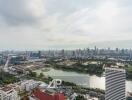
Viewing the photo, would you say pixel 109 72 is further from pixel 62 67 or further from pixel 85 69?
pixel 62 67

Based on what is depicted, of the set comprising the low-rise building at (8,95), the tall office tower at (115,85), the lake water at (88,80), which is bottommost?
the lake water at (88,80)

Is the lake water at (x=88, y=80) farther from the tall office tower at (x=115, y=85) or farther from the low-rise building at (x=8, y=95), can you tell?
the low-rise building at (x=8, y=95)

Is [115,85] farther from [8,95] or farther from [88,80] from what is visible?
[88,80]

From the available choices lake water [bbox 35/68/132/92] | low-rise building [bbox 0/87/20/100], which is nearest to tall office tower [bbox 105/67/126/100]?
low-rise building [bbox 0/87/20/100]

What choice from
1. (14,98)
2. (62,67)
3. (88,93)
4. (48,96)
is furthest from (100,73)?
(48,96)

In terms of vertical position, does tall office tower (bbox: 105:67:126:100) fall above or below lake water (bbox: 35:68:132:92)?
above

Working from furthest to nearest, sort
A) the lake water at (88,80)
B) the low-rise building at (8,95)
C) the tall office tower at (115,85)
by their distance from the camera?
the lake water at (88,80), the low-rise building at (8,95), the tall office tower at (115,85)

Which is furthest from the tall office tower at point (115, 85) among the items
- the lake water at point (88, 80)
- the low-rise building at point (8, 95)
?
the lake water at point (88, 80)

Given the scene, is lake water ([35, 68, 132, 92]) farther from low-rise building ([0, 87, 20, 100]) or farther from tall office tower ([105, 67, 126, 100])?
low-rise building ([0, 87, 20, 100])
